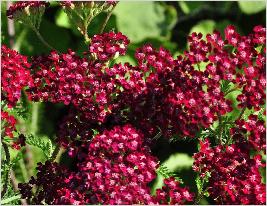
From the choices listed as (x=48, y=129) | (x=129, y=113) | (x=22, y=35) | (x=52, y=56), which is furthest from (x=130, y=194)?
(x=22, y=35)

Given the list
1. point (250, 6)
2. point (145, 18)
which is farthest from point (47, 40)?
point (250, 6)

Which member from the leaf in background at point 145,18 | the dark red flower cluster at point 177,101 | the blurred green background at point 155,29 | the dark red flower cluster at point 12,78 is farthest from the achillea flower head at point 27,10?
the leaf in background at point 145,18

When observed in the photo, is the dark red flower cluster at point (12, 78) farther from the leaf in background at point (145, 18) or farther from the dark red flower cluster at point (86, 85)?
the leaf in background at point (145, 18)

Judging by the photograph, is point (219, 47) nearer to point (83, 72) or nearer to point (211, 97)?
point (211, 97)

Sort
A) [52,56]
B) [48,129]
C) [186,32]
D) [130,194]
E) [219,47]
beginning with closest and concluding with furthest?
1. [130,194]
2. [219,47]
3. [52,56]
4. [48,129]
5. [186,32]

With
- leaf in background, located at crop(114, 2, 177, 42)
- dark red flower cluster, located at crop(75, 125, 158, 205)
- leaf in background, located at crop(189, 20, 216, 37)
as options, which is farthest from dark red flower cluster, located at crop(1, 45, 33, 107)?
leaf in background, located at crop(189, 20, 216, 37)

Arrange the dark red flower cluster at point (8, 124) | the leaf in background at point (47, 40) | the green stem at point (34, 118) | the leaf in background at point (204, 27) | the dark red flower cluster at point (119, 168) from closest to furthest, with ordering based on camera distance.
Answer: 1. the dark red flower cluster at point (119, 168)
2. the dark red flower cluster at point (8, 124)
3. the green stem at point (34, 118)
4. the leaf in background at point (47, 40)
5. the leaf in background at point (204, 27)

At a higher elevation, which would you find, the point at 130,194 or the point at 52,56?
the point at 52,56

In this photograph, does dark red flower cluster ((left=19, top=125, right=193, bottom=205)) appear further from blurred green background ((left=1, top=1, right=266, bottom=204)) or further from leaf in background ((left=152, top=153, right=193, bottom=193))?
leaf in background ((left=152, top=153, right=193, bottom=193))
